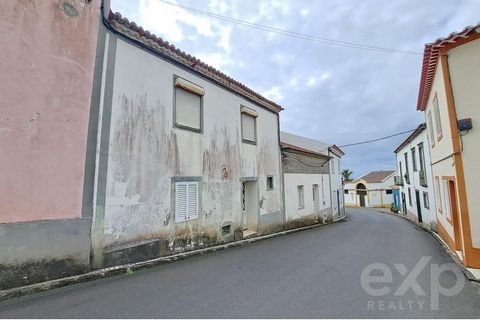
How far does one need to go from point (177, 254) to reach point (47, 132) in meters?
4.34

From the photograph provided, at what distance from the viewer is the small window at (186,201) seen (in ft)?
26.3

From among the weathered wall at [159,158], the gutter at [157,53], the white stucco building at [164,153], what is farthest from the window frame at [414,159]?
the weathered wall at [159,158]

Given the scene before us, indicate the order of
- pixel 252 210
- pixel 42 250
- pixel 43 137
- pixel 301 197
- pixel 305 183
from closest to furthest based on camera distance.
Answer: pixel 42 250
pixel 43 137
pixel 252 210
pixel 301 197
pixel 305 183

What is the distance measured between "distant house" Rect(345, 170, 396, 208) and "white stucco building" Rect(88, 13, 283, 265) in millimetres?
45644

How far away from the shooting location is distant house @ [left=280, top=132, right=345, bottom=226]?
1505 cm

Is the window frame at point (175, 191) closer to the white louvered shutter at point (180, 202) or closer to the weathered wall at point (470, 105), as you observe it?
the white louvered shutter at point (180, 202)

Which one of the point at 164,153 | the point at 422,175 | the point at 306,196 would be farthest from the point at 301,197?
the point at 164,153

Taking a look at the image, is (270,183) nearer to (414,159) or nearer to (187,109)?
(187,109)

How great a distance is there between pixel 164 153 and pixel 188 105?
75.8 inches

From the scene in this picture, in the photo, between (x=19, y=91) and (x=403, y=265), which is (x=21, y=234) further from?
(x=403, y=265)

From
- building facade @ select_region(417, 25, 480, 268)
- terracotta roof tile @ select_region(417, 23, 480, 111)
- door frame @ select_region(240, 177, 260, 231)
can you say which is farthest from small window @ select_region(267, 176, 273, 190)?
building facade @ select_region(417, 25, 480, 268)

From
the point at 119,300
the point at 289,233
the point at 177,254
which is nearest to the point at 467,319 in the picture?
the point at 119,300

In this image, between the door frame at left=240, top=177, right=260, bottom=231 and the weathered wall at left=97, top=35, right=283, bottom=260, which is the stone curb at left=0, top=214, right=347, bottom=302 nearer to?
the weathered wall at left=97, top=35, right=283, bottom=260

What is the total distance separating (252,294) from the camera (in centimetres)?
481
